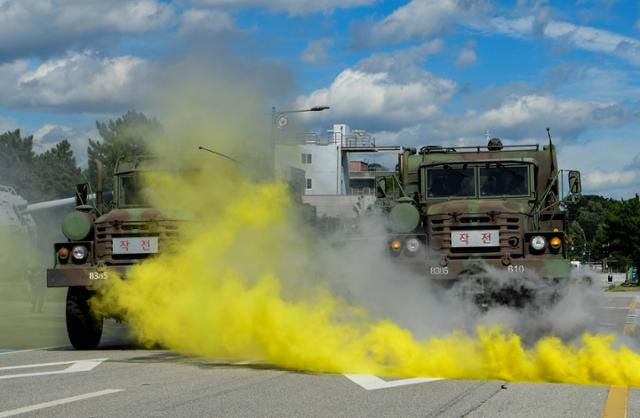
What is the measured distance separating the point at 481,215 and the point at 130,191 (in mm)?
5733

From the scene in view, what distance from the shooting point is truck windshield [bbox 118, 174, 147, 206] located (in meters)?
15.8

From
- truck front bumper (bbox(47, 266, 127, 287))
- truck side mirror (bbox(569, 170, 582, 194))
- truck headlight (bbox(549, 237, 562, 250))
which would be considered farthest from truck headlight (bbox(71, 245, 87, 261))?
truck side mirror (bbox(569, 170, 582, 194))

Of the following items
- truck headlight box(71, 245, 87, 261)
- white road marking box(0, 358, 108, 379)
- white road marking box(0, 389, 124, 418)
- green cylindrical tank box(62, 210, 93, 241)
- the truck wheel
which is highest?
green cylindrical tank box(62, 210, 93, 241)

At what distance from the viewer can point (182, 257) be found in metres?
13.9

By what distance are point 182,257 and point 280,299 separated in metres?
2.11

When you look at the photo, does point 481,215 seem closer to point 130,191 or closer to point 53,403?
point 130,191

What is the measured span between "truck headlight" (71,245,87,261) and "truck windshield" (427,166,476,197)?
544 centimetres

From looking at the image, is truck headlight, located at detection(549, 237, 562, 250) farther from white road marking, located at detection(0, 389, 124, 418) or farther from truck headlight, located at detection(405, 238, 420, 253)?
white road marking, located at detection(0, 389, 124, 418)

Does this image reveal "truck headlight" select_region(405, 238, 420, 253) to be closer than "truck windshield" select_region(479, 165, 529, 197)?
Yes

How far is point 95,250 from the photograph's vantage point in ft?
48.2

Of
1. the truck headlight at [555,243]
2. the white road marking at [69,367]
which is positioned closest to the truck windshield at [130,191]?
the white road marking at [69,367]

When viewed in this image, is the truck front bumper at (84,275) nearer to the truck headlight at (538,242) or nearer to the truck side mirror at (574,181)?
the truck headlight at (538,242)

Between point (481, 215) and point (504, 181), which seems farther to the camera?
point (504, 181)

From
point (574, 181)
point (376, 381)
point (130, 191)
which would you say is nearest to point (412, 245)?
point (574, 181)
